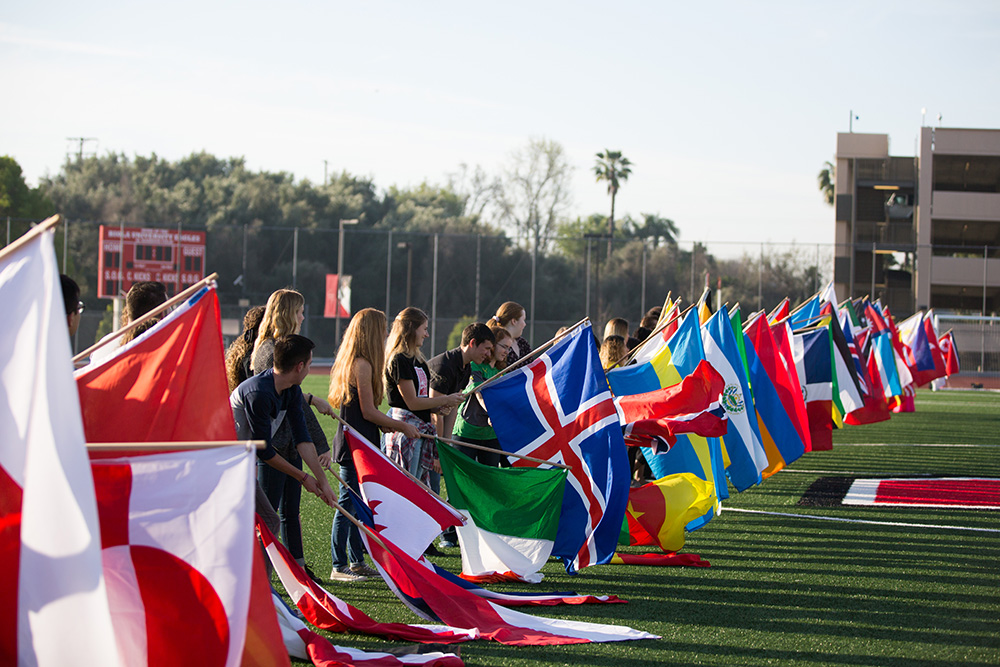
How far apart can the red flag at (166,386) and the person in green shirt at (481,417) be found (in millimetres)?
3387

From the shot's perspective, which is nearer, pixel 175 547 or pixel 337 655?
pixel 175 547

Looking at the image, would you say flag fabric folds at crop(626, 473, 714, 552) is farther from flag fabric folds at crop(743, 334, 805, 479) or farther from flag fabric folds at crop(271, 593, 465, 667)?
flag fabric folds at crop(271, 593, 465, 667)

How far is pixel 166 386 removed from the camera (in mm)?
4172

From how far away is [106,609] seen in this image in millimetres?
3191

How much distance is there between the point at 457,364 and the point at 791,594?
2878 millimetres

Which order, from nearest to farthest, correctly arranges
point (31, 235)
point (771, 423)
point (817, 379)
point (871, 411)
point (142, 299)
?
point (31, 235) < point (142, 299) < point (771, 423) < point (817, 379) < point (871, 411)

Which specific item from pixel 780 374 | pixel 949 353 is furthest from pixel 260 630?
pixel 949 353

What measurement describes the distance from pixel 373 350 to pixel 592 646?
253cm

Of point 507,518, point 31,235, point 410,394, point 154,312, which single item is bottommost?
point 507,518

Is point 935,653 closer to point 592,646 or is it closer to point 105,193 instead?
point 592,646

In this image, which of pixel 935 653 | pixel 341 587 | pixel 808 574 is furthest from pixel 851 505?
pixel 341 587

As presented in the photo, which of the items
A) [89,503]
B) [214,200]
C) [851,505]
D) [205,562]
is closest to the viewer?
[89,503]

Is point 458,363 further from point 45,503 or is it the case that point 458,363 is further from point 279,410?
point 45,503

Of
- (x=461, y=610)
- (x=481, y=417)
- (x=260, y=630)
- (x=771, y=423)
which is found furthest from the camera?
(x=771, y=423)
